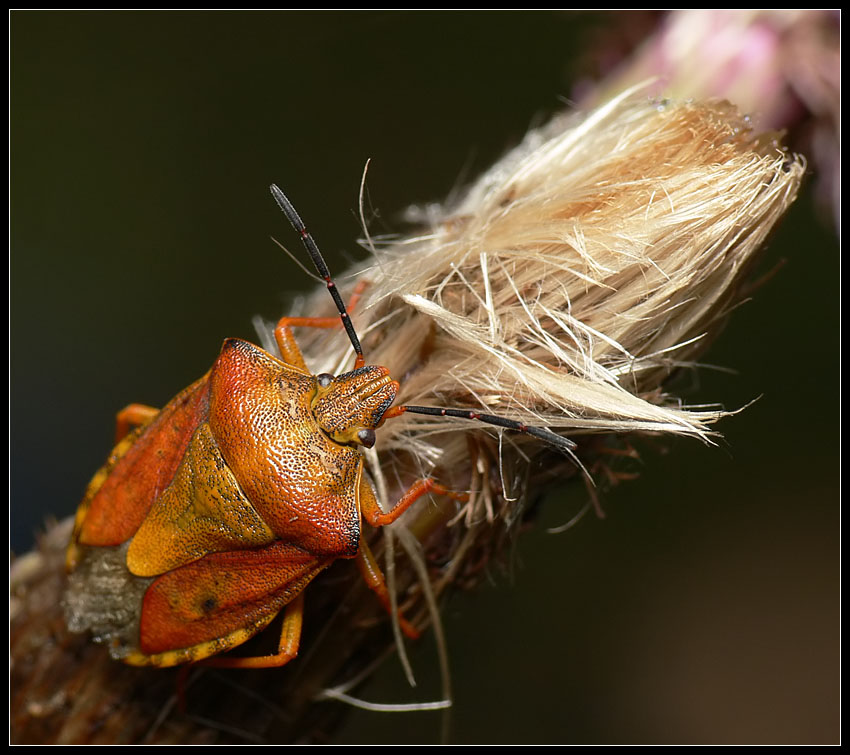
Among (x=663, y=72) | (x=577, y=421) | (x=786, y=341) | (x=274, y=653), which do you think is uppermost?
(x=663, y=72)

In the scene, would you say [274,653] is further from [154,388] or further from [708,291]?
[154,388]

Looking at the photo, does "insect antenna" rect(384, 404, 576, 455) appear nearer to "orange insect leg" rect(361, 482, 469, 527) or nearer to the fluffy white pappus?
the fluffy white pappus

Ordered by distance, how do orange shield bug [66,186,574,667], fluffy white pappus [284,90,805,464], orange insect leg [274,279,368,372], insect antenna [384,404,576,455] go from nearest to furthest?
fluffy white pappus [284,90,805,464] → insect antenna [384,404,576,455] → orange shield bug [66,186,574,667] → orange insect leg [274,279,368,372]

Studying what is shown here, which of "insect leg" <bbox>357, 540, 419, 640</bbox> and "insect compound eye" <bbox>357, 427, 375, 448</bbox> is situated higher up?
"insect compound eye" <bbox>357, 427, 375, 448</bbox>

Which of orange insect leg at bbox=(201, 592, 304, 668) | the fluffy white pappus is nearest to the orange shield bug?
orange insect leg at bbox=(201, 592, 304, 668)

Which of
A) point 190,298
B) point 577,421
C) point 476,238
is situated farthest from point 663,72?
point 190,298

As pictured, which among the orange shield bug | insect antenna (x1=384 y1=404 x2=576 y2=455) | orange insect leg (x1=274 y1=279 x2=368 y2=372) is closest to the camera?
insect antenna (x1=384 y1=404 x2=576 y2=455)

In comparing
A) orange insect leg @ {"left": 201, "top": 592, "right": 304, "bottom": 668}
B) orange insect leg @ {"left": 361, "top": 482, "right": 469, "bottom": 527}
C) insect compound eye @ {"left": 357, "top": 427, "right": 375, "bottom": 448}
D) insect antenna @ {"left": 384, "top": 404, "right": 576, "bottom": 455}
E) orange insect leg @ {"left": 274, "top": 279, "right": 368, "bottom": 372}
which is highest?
orange insect leg @ {"left": 274, "top": 279, "right": 368, "bottom": 372}

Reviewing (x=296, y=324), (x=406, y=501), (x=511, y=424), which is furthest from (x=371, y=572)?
(x=296, y=324)
